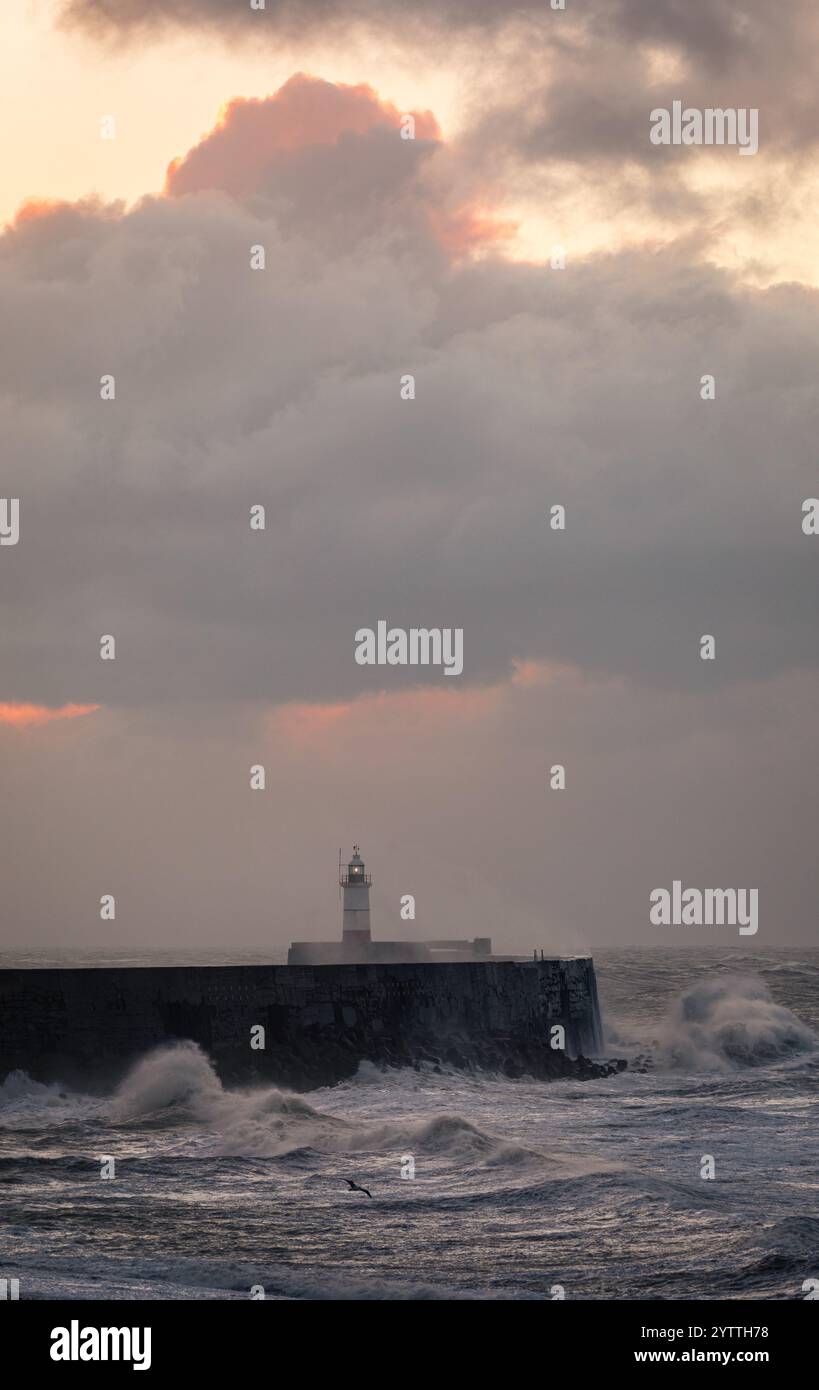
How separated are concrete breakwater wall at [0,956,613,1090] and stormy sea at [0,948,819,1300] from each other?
521mm

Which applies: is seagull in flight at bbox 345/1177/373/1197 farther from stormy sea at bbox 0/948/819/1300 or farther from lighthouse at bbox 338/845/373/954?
lighthouse at bbox 338/845/373/954

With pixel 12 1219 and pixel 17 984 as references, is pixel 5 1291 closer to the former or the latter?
pixel 12 1219

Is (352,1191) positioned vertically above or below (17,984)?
below

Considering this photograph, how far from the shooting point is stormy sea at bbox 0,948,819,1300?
45.5ft

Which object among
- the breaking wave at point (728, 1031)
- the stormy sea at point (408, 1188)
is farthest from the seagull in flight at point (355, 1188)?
the breaking wave at point (728, 1031)

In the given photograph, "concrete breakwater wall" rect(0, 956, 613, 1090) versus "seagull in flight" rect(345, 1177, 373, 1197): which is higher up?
"concrete breakwater wall" rect(0, 956, 613, 1090)

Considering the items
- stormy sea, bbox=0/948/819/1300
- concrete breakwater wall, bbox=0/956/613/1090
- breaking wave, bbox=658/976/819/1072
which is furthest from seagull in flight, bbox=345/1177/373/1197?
breaking wave, bbox=658/976/819/1072

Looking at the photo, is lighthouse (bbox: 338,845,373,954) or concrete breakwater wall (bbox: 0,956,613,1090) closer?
concrete breakwater wall (bbox: 0,956,613,1090)

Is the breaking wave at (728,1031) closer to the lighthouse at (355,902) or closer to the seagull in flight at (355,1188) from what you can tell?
the lighthouse at (355,902)
